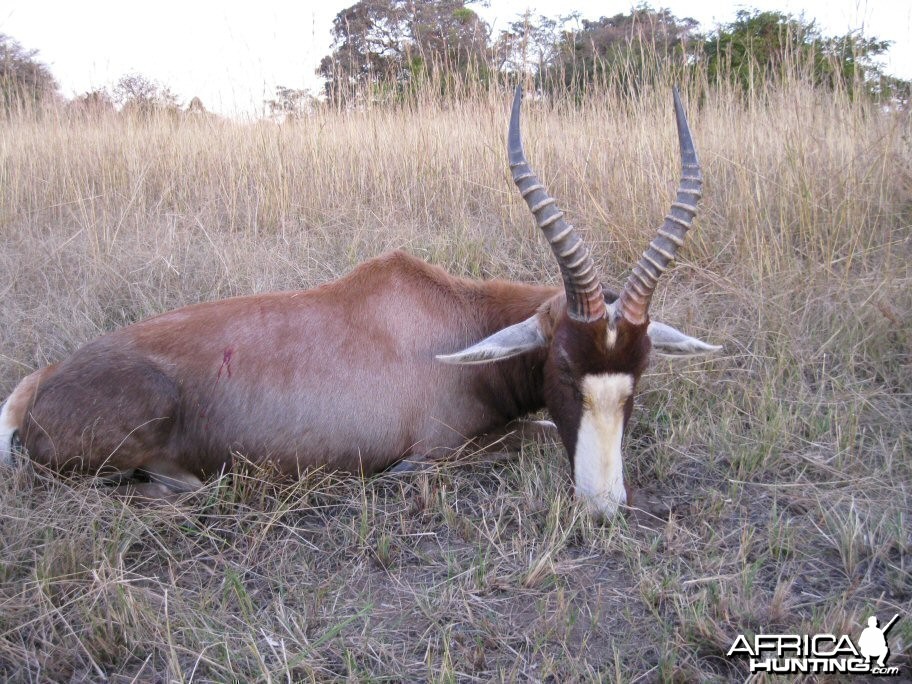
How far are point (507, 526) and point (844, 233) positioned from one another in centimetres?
395

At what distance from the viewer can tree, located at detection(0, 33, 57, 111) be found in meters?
10.2

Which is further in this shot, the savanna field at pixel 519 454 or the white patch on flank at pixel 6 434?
the white patch on flank at pixel 6 434

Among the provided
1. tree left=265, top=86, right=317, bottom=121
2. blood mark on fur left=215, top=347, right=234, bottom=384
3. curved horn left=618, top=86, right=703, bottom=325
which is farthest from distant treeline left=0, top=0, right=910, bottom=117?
blood mark on fur left=215, top=347, right=234, bottom=384

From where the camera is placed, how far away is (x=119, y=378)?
3723 millimetres

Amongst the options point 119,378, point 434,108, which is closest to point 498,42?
point 434,108

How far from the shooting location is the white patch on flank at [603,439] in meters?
3.44

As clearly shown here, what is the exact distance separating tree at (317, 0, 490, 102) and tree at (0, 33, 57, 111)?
4.07 m

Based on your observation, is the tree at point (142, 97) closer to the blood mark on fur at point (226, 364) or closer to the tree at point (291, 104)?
the tree at point (291, 104)

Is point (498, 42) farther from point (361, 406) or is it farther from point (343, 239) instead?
point (361, 406)

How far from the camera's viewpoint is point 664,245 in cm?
362

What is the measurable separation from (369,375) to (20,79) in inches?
487

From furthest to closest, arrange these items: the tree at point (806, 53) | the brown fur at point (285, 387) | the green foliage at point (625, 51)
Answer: the green foliage at point (625, 51) < the tree at point (806, 53) < the brown fur at point (285, 387)

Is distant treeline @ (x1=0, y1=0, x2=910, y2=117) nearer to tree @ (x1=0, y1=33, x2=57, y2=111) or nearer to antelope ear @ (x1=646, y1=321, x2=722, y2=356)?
tree @ (x1=0, y1=33, x2=57, y2=111)

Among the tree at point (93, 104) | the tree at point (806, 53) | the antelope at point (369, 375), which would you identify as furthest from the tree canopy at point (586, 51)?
the antelope at point (369, 375)
